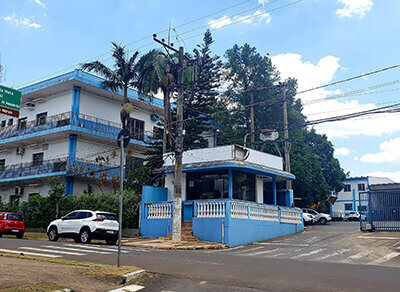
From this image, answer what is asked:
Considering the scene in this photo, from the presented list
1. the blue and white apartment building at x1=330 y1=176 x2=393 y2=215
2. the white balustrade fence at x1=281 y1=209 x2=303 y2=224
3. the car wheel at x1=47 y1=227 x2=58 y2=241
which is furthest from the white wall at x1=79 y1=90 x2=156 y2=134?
the blue and white apartment building at x1=330 y1=176 x2=393 y2=215

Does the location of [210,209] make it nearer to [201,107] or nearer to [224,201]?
[224,201]

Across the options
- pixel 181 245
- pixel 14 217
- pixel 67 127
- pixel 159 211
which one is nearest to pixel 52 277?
pixel 181 245

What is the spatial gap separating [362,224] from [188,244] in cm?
1046

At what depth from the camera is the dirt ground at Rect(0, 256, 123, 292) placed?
25.4ft

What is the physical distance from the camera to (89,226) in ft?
61.6

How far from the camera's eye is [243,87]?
4491cm

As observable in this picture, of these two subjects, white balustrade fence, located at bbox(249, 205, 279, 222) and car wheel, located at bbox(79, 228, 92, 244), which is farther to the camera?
white balustrade fence, located at bbox(249, 205, 279, 222)

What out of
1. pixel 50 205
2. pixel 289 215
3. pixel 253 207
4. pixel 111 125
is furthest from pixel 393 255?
pixel 111 125

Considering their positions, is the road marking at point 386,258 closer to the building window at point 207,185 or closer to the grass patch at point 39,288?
the grass patch at point 39,288

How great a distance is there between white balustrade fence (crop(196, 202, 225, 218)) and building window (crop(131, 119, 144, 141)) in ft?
53.5

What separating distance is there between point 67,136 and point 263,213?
742 inches

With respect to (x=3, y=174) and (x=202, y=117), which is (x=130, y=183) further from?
(x=3, y=174)

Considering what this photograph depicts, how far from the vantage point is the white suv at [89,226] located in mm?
18672

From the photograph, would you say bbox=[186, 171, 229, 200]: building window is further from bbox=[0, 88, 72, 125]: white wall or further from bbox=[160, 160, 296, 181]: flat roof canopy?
bbox=[0, 88, 72, 125]: white wall
